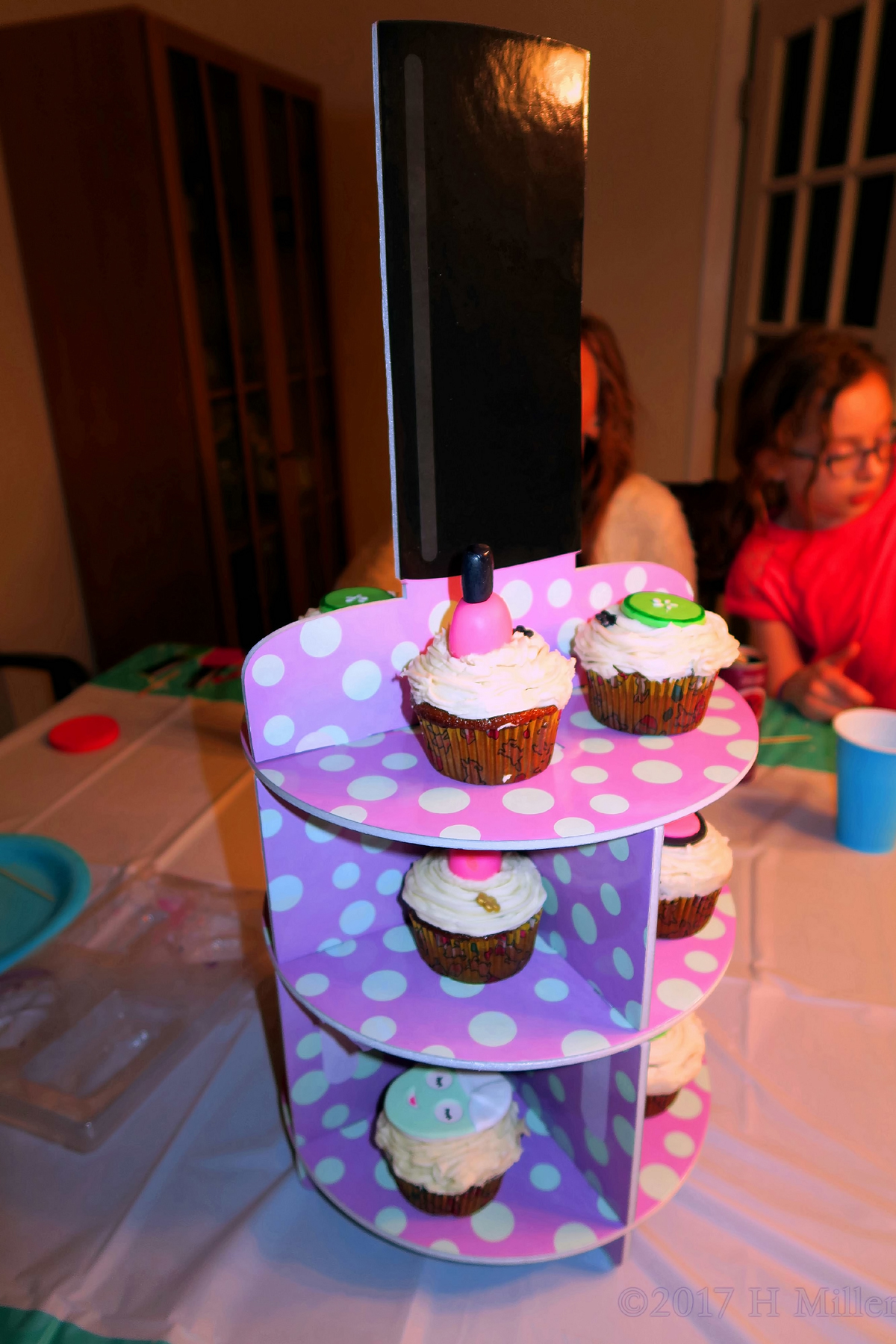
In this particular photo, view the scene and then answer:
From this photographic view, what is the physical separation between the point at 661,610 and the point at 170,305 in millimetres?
1925

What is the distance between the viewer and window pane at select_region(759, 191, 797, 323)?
246 cm

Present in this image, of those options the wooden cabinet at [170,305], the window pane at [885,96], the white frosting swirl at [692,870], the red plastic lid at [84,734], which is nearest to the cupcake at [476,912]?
the white frosting swirl at [692,870]

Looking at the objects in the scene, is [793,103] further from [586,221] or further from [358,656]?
[358,656]

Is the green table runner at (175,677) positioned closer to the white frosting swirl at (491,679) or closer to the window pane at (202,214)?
the white frosting swirl at (491,679)

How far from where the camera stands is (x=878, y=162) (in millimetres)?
2082

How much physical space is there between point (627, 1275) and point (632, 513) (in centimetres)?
144

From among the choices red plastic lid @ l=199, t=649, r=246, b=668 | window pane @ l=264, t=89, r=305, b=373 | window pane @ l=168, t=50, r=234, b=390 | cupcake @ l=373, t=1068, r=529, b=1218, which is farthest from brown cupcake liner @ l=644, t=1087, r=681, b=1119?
window pane @ l=264, t=89, r=305, b=373

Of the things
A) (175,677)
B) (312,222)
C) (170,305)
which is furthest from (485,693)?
(312,222)

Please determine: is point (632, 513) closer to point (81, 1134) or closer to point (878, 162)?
point (878, 162)

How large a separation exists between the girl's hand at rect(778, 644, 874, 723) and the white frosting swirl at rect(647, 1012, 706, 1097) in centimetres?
75

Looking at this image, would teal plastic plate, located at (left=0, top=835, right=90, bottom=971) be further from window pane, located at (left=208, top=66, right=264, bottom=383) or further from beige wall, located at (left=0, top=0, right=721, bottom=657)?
window pane, located at (left=208, top=66, right=264, bottom=383)

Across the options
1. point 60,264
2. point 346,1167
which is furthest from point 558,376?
point 60,264

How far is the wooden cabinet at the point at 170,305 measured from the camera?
2.05 m

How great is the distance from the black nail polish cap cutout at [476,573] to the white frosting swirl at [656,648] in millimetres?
131
